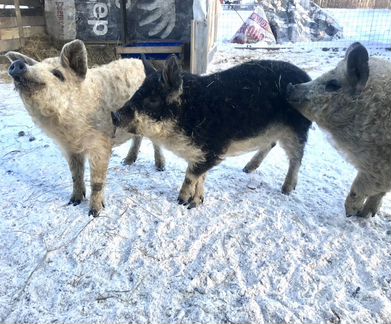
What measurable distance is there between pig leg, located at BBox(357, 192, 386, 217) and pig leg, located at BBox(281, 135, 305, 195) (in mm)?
841

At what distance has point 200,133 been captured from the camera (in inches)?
153

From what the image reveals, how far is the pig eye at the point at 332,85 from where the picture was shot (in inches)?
152

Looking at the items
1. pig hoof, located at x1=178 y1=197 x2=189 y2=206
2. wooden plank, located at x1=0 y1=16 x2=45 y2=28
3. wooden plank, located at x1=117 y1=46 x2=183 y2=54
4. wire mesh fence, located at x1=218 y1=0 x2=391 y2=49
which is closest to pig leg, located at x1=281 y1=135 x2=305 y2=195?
pig hoof, located at x1=178 y1=197 x2=189 y2=206

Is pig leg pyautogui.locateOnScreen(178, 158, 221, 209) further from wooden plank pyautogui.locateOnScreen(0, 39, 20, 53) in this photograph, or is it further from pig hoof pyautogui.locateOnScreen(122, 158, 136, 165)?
wooden plank pyautogui.locateOnScreen(0, 39, 20, 53)

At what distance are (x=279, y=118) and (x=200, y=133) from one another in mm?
985

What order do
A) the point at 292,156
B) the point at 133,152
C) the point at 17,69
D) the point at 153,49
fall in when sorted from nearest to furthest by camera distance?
1. the point at 17,69
2. the point at 292,156
3. the point at 133,152
4. the point at 153,49

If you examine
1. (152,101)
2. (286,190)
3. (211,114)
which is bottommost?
(286,190)

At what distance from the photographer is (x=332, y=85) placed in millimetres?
3906

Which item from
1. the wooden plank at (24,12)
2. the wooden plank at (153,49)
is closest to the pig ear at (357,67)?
the wooden plank at (153,49)

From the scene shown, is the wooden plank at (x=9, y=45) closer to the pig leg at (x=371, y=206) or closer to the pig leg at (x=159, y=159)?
the pig leg at (x=159, y=159)

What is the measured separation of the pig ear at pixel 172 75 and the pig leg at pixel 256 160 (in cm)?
184

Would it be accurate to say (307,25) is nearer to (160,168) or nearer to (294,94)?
(160,168)

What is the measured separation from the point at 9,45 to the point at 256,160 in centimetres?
775

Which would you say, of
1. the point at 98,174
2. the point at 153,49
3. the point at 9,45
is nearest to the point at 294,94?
the point at 98,174
